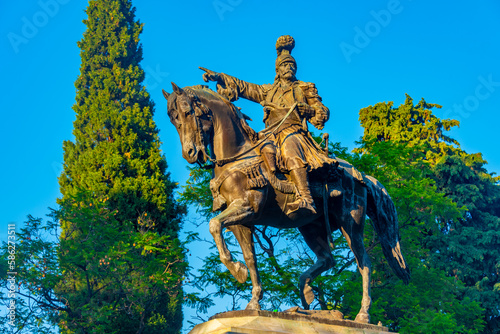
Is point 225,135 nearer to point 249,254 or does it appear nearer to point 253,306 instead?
point 249,254

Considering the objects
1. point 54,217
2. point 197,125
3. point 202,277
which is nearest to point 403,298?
point 202,277

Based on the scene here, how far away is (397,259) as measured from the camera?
28.9 feet

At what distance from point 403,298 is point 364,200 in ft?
31.5

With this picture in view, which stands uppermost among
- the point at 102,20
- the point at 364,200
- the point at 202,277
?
the point at 102,20

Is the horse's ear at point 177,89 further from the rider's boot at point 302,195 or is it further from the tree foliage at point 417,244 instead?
the tree foliage at point 417,244

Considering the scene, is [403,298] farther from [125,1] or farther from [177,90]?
[125,1]

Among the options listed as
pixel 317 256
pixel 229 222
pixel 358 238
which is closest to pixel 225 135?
pixel 229 222

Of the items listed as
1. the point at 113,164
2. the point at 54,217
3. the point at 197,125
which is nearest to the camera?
the point at 197,125

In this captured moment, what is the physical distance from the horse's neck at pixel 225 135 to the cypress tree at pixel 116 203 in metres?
9.24

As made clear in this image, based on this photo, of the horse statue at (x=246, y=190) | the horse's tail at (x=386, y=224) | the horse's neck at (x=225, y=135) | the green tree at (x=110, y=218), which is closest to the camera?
the horse statue at (x=246, y=190)

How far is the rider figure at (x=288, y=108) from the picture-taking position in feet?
24.8

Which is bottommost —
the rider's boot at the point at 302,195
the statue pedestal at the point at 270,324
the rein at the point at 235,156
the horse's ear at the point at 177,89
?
the statue pedestal at the point at 270,324

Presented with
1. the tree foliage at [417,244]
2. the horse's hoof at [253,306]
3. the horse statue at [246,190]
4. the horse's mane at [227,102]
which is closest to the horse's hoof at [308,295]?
the horse statue at [246,190]

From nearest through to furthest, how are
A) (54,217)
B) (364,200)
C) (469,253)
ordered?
(364,200) → (54,217) → (469,253)
